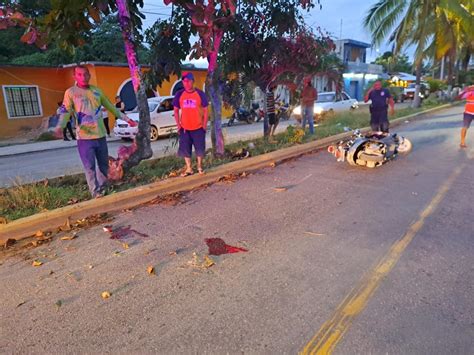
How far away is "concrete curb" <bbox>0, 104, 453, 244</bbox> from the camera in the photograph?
15.0 ft

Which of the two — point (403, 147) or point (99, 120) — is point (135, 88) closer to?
point (99, 120)

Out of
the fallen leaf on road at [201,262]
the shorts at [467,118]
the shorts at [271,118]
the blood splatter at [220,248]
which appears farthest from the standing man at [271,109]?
the fallen leaf on road at [201,262]

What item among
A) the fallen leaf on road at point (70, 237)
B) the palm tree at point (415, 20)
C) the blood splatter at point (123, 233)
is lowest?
the blood splatter at point (123, 233)

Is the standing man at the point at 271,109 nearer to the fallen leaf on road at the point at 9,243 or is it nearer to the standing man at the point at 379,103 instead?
the standing man at the point at 379,103

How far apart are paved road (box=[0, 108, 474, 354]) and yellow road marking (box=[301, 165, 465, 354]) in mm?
11

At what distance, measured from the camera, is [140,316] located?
2.98 metres

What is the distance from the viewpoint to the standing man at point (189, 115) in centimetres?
636

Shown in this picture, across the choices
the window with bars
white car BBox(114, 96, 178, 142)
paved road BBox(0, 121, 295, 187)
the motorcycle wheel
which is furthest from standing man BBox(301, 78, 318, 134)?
the window with bars

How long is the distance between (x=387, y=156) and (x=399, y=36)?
15.4 m

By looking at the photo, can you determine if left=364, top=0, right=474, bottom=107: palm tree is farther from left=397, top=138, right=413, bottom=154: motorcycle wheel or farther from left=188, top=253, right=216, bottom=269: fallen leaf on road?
left=188, top=253, right=216, bottom=269: fallen leaf on road

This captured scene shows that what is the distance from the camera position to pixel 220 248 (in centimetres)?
413

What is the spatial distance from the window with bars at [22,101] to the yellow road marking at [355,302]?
18.9 m

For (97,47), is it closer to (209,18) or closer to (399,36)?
(399,36)

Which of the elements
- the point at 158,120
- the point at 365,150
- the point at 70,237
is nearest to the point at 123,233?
the point at 70,237
